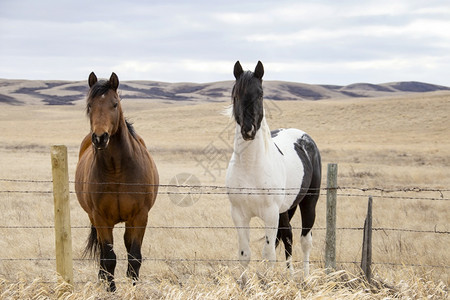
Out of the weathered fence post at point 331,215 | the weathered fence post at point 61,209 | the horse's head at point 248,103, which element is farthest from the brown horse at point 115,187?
the weathered fence post at point 331,215

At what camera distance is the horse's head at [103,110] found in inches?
179

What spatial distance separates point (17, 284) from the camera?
4.47 m

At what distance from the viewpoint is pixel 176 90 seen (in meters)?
166

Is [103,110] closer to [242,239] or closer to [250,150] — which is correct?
[250,150]

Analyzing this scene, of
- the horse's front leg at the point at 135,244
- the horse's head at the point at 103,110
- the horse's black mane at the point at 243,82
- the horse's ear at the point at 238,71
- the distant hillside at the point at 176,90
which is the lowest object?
the horse's front leg at the point at 135,244

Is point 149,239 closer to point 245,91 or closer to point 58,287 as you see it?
point 58,287

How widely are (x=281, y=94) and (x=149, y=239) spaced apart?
141971 mm

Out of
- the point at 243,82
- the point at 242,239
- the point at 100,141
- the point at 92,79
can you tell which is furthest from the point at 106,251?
the point at 243,82

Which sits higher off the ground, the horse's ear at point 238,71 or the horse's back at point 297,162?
the horse's ear at point 238,71

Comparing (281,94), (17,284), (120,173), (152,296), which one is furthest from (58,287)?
(281,94)

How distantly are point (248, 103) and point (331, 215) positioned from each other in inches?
56.0

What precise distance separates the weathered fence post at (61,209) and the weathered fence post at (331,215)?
254 cm

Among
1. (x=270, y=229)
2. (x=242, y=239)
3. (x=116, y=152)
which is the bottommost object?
(x=242, y=239)

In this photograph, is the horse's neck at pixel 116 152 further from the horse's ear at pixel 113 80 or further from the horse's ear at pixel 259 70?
the horse's ear at pixel 259 70
